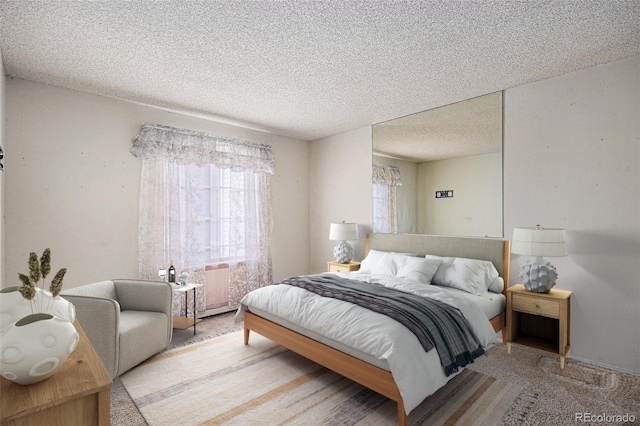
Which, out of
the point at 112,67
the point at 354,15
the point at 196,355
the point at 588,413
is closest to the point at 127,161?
the point at 112,67

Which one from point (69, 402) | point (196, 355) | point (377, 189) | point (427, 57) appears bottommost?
point (196, 355)

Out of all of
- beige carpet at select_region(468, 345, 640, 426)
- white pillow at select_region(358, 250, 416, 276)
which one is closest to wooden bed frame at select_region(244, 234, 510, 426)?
white pillow at select_region(358, 250, 416, 276)

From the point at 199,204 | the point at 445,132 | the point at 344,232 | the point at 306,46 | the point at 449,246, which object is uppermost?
the point at 306,46

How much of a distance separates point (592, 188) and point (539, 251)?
0.82 metres

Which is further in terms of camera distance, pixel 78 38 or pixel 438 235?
pixel 438 235

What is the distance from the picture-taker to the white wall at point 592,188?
2742 mm

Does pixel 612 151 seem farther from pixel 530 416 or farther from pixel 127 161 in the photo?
pixel 127 161

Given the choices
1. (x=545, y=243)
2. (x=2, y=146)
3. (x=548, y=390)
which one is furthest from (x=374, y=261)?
(x=2, y=146)

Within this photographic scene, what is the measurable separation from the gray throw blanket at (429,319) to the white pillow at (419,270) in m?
0.64

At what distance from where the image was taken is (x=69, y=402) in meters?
0.99

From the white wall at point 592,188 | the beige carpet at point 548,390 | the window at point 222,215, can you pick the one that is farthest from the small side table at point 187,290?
the white wall at point 592,188

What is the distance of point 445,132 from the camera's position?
396 centimetres

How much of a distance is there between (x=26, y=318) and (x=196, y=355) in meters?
2.35

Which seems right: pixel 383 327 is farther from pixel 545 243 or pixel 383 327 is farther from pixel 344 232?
pixel 344 232
